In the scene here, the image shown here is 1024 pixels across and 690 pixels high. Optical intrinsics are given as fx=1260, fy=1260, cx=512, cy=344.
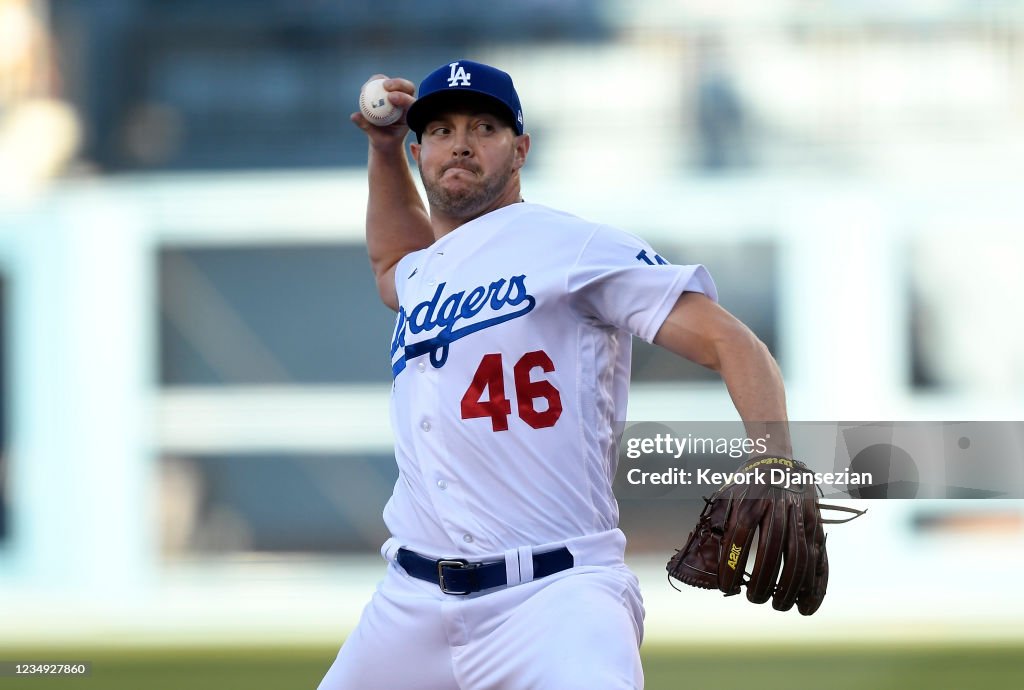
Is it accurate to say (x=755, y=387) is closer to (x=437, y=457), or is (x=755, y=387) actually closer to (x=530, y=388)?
(x=530, y=388)

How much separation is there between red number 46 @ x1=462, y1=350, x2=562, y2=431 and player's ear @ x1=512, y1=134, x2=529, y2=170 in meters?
0.42

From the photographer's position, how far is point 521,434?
6.63ft

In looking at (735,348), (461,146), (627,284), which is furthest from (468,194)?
(735,348)

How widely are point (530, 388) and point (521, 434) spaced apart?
75 mm

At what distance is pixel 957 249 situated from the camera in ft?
25.7

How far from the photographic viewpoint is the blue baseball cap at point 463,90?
218 cm

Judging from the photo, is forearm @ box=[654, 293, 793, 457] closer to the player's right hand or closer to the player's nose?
the player's nose

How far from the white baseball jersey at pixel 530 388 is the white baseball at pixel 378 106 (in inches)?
20.6

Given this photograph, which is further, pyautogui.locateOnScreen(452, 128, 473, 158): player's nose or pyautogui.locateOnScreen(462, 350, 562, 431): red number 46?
pyautogui.locateOnScreen(452, 128, 473, 158): player's nose

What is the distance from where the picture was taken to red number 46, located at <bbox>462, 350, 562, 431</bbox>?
6.63 ft

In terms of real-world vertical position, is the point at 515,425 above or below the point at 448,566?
above

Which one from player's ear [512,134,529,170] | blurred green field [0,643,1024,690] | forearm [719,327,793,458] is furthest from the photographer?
blurred green field [0,643,1024,690]

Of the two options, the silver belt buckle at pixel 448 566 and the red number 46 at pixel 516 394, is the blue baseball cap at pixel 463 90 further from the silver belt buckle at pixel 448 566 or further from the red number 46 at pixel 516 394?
the silver belt buckle at pixel 448 566

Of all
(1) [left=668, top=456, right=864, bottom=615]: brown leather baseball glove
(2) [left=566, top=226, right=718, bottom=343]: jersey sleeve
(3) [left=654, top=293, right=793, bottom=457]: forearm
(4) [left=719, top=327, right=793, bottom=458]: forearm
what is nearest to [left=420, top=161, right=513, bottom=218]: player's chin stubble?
(2) [left=566, top=226, right=718, bottom=343]: jersey sleeve
